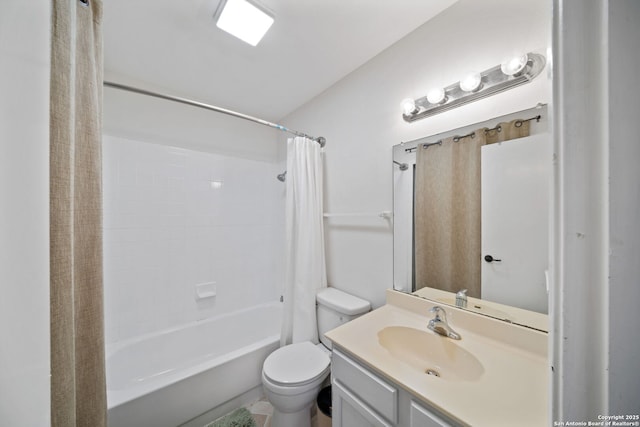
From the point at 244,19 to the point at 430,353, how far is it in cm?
186

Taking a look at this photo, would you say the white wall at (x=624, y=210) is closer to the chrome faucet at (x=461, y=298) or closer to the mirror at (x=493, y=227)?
the mirror at (x=493, y=227)

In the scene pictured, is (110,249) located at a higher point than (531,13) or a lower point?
lower

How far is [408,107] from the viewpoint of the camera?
119 cm

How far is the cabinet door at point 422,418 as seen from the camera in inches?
23.3

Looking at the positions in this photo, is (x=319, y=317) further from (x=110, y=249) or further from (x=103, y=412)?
(x=110, y=249)

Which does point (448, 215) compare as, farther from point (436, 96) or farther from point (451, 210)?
point (436, 96)

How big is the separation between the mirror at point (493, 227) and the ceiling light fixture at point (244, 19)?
1022mm

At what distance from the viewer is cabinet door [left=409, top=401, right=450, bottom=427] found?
0.59m

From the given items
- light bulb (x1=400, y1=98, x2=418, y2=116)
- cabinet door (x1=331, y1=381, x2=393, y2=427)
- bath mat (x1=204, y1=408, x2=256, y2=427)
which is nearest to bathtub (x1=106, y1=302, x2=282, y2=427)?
bath mat (x1=204, y1=408, x2=256, y2=427)

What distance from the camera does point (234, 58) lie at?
1.42 m

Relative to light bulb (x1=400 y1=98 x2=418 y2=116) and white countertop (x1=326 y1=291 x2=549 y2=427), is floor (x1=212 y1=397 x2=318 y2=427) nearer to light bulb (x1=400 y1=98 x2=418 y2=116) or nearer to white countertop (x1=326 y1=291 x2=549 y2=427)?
white countertop (x1=326 y1=291 x2=549 y2=427)

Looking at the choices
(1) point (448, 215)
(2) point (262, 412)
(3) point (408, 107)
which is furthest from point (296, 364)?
(3) point (408, 107)

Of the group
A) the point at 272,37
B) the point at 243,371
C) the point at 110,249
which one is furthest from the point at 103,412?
the point at 272,37

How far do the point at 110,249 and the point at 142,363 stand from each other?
2.88 ft
